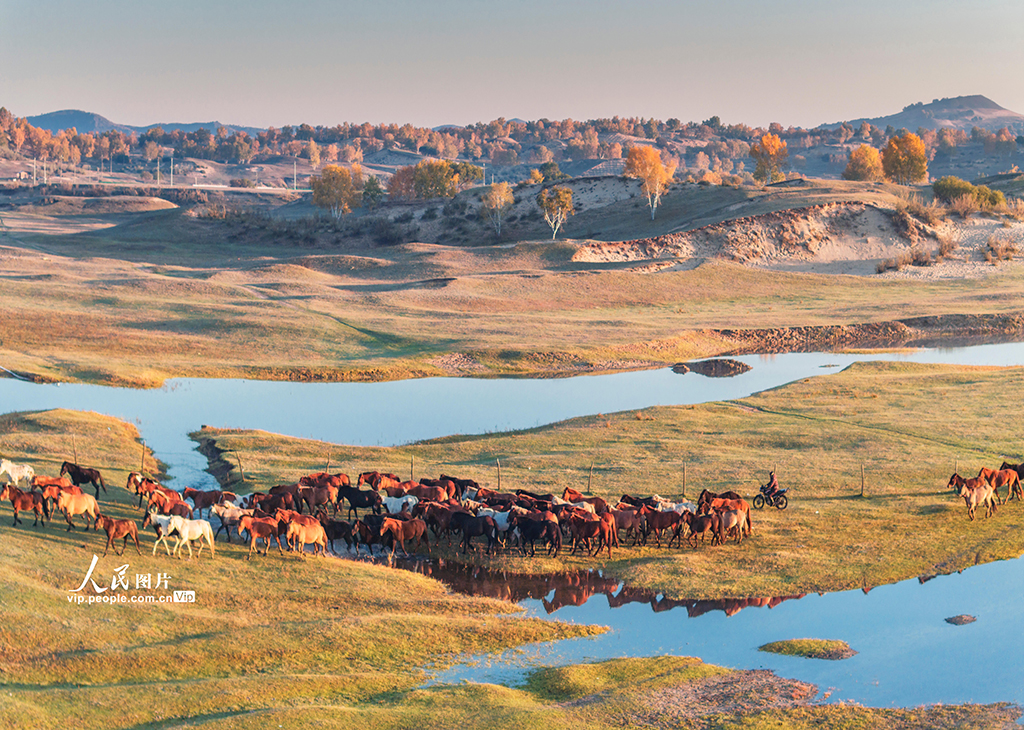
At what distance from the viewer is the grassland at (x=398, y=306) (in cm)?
6138

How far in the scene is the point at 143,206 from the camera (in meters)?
194

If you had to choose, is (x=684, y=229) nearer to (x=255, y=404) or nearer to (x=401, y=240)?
(x=401, y=240)

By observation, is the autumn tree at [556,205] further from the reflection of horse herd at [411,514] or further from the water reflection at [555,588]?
the water reflection at [555,588]

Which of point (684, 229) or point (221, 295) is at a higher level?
point (684, 229)

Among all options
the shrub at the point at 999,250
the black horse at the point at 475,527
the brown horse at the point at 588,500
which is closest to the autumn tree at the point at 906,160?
the shrub at the point at 999,250

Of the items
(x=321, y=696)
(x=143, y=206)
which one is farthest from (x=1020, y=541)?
(x=143, y=206)

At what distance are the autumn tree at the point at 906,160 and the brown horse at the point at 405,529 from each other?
465ft

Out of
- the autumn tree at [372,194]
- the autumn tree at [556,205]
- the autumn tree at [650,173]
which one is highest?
the autumn tree at [650,173]

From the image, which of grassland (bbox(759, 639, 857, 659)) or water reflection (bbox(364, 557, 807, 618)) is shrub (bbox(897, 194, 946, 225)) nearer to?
water reflection (bbox(364, 557, 807, 618))

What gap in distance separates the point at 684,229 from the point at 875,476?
8031cm

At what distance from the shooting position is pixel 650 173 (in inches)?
5379

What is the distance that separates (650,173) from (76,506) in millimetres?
119195

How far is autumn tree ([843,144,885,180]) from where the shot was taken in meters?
160

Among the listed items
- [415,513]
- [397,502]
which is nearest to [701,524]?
[415,513]
